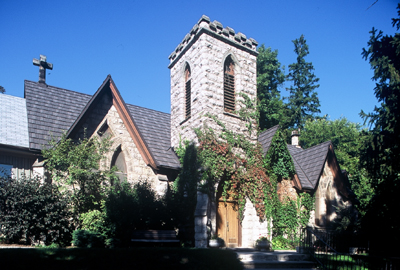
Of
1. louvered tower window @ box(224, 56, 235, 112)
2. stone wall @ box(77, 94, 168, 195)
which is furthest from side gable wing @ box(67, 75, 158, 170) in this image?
louvered tower window @ box(224, 56, 235, 112)

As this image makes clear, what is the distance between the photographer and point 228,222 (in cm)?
1459

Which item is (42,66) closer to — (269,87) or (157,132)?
(157,132)

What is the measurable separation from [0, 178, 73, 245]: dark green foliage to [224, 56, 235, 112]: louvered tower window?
7937 millimetres

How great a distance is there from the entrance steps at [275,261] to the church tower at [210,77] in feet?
18.0

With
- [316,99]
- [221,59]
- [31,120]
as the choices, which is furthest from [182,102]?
[316,99]

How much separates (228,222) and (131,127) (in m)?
5.85

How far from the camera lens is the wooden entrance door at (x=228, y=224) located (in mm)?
14391

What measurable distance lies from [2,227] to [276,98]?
84.1 ft

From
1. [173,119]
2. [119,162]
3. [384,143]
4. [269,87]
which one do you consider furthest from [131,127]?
[269,87]

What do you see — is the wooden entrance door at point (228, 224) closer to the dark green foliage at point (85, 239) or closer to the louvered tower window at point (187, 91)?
the louvered tower window at point (187, 91)

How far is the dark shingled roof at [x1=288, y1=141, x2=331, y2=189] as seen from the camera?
1942 cm

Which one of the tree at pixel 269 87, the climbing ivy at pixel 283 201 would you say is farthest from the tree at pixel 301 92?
the climbing ivy at pixel 283 201

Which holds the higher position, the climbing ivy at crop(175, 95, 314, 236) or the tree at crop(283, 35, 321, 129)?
the tree at crop(283, 35, 321, 129)

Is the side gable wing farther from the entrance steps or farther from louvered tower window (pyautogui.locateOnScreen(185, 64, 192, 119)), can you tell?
the entrance steps
